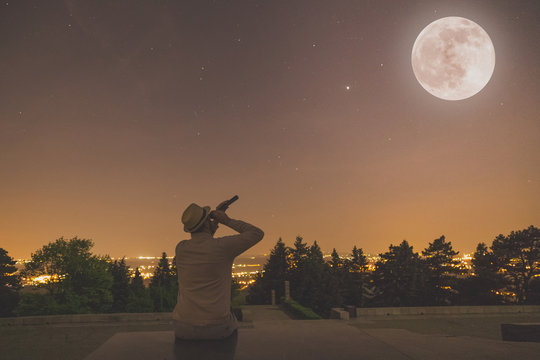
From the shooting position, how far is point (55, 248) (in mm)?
33031

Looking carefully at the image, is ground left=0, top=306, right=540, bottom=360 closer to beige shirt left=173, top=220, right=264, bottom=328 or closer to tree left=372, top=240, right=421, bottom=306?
beige shirt left=173, top=220, right=264, bottom=328

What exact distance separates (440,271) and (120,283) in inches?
1736

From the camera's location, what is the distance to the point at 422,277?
43.2 m

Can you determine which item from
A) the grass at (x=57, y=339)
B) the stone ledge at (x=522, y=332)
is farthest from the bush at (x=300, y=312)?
the stone ledge at (x=522, y=332)

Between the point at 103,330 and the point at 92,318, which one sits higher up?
the point at 92,318

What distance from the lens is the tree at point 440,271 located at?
41438 millimetres

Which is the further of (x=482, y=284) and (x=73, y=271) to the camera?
(x=482, y=284)

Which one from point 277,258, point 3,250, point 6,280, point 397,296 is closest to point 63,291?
point 6,280

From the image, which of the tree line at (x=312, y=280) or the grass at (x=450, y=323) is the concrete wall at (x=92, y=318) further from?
the grass at (x=450, y=323)

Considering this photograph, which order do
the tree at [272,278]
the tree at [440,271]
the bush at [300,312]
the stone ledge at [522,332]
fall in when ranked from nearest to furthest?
the stone ledge at [522,332] < the bush at [300,312] < the tree at [440,271] < the tree at [272,278]

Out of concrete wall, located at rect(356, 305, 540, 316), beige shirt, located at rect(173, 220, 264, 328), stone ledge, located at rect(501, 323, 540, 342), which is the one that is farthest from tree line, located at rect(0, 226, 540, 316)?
beige shirt, located at rect(173, 220, 264, 328)

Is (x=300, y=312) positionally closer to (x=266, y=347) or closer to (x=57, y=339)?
(x=57, y=339)

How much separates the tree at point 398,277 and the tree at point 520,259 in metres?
9.71

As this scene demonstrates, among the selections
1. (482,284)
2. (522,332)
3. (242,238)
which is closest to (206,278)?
(242,238)
